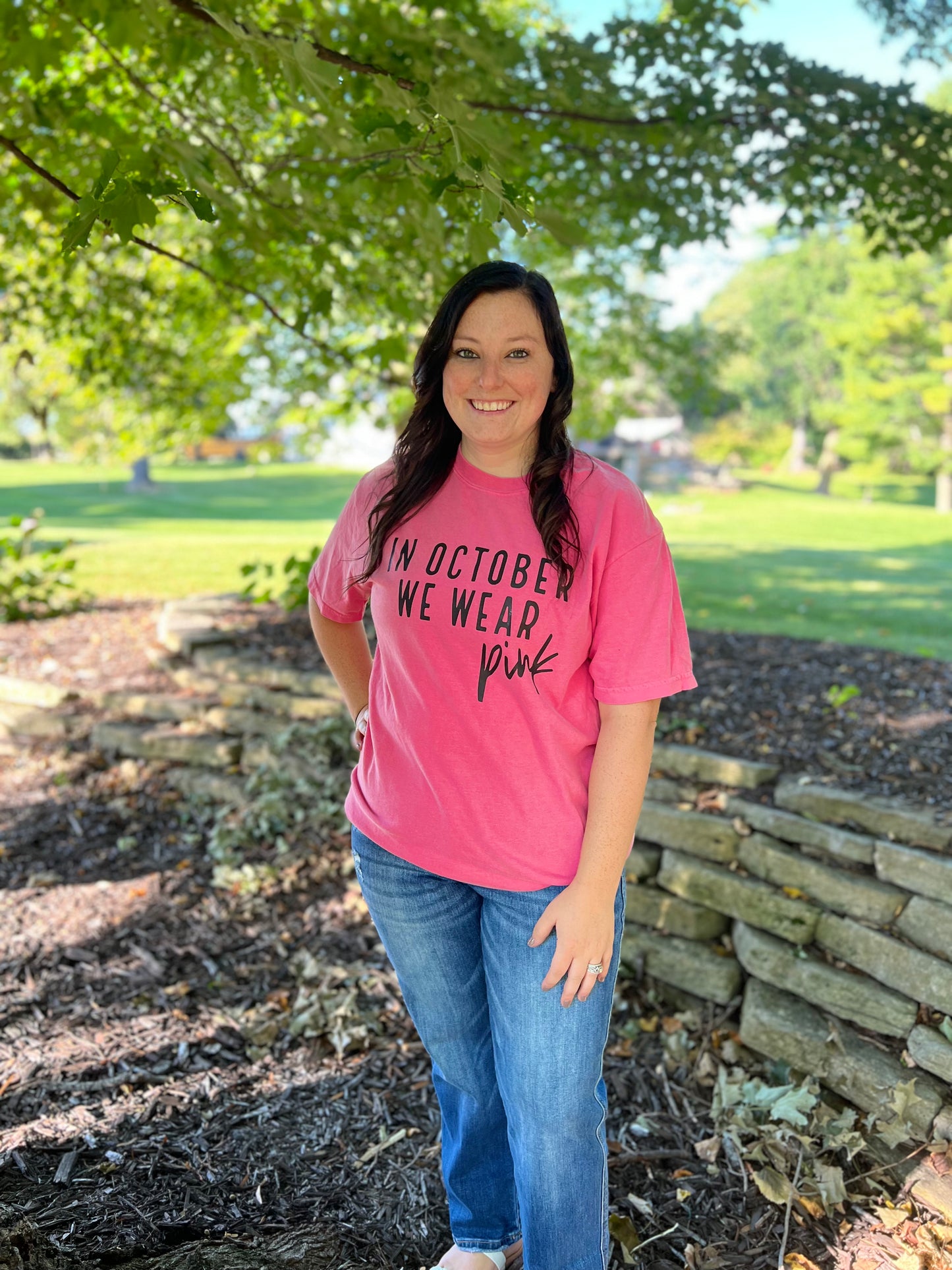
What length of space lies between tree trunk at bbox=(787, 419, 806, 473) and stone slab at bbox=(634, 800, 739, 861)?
1524 inches

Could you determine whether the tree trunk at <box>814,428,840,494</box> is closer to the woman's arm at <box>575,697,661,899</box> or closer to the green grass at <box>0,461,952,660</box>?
the green grass at <box>0,461,952,660</box>

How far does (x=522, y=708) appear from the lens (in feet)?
5.56

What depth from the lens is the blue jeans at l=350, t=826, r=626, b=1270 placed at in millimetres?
1660

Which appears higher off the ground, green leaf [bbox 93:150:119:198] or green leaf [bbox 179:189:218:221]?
green leaf [bbox 93:150:119:198]

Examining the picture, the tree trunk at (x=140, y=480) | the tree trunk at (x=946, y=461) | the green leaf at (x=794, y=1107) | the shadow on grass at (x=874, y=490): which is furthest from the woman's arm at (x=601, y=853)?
the shadow on grass at (x=874, y=490)

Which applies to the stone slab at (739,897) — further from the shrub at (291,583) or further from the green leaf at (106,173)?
the shrub at (291,583)

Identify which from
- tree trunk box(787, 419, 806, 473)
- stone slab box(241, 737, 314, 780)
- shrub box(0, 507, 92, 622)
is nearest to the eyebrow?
stone slab box(241, 737, 314, 780)

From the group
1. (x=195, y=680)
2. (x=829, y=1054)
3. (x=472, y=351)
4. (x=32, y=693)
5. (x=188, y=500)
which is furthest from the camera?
(x=188, y=500)

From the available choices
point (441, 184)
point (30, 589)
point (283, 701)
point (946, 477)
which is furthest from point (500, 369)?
point (946, 477)

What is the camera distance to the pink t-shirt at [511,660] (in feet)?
5.37

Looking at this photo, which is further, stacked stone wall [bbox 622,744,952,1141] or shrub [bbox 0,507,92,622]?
shrub [bbox 0,507,92,622]

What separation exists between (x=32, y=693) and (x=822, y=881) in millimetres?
4666

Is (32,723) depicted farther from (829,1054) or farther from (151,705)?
(829,1054)

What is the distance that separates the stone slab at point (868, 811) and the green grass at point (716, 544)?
→ 2.13 metres
